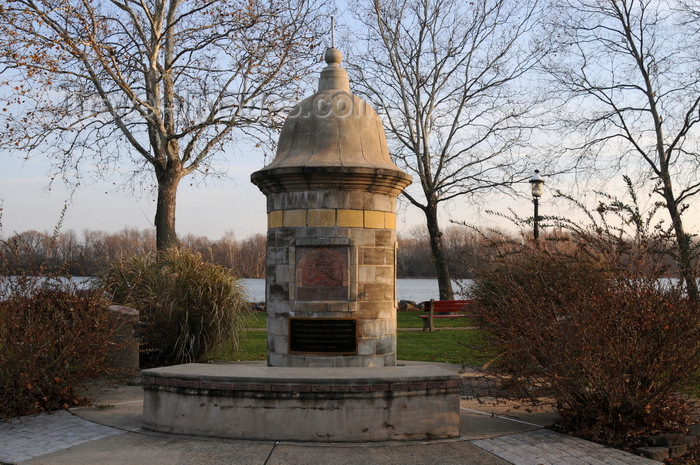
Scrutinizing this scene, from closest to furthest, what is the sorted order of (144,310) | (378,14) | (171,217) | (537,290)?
(537,290), (144,310), (171,217), (378,14)

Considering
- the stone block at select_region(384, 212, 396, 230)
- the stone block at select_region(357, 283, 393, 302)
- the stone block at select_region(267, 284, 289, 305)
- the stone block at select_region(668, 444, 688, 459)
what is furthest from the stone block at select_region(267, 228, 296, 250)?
the stone block at select_region(668, 444, 688, 459)

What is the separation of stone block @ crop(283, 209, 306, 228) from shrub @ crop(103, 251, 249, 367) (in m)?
3.52

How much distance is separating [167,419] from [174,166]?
13080mm

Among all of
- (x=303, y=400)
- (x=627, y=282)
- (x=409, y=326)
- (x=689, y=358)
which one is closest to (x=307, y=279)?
(x=303, y=400)

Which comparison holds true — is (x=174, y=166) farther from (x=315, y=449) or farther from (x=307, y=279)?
(x=315, y=449)

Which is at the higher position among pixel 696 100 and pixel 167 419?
pixel 696 100

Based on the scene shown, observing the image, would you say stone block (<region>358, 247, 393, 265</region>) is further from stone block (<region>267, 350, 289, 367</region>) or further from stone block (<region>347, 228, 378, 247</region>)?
stone block (<region>267, 350, 289, 367</region>)

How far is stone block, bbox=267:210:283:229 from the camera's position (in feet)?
27.2

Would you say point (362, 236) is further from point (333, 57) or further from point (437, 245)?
point (437, 245)

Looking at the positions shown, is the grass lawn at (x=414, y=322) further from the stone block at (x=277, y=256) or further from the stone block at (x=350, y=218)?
the stone block at (x=350, y=218)

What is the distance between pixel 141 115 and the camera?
1848 centimetres

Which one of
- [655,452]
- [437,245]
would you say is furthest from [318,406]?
[437,245]

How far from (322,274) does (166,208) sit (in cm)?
1154

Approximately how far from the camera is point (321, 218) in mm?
8039
